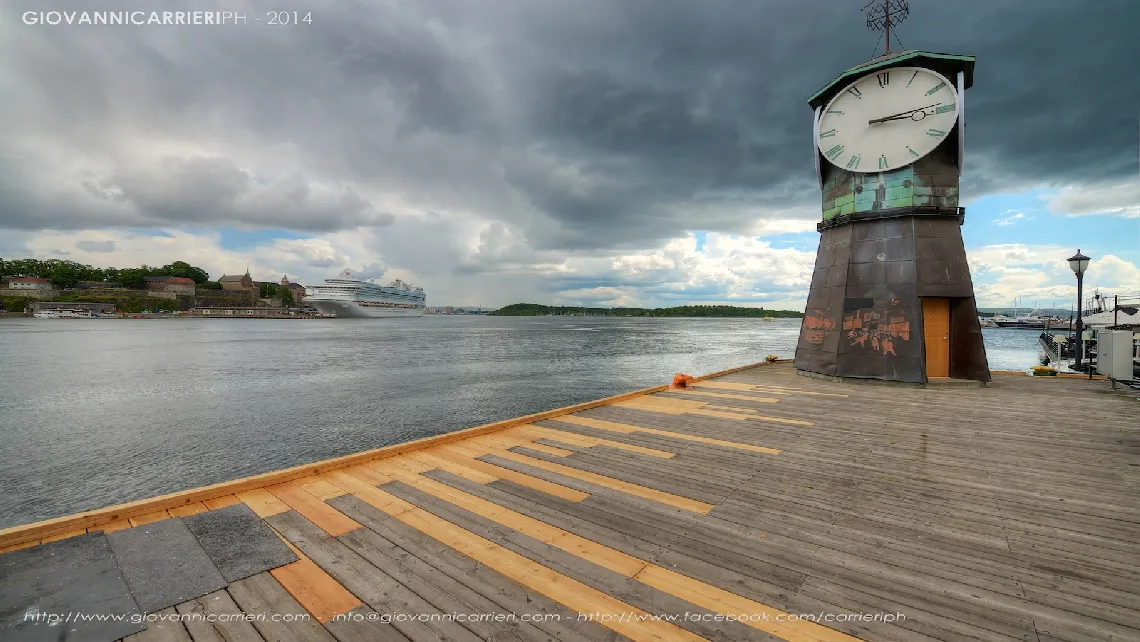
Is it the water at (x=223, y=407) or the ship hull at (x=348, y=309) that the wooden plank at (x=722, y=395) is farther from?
the ship hull at (x=348, y=309)

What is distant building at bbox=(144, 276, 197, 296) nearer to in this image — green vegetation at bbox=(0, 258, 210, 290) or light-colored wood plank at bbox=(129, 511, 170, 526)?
green vegetation at bbox=(0, 258, 210, 290)

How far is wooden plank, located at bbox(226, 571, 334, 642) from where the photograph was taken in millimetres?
2643

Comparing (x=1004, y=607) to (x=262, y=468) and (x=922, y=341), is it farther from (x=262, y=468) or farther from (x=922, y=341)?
(x=262, y=468)

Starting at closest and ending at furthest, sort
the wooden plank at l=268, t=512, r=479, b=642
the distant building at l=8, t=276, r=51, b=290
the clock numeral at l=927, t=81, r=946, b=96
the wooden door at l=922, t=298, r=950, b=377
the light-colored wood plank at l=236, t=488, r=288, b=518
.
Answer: the wooden plank at l=268, t=512, r=479, b=642 → the light-colored wood plank at l=236, t=488, r=288, b=518 → the clock numeral at l=927, t=81, r=946, b=96 → the wooden door at l=922, t=298, r=950, b=377 → the distant building at l=8, t=276, r=51, b=290

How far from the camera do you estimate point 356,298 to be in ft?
449

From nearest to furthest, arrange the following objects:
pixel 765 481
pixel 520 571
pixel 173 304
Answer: pixel 520 571, pixel 765 481, pixel 173 304

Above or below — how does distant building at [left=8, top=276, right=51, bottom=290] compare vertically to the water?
above

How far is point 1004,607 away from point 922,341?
32.2ft

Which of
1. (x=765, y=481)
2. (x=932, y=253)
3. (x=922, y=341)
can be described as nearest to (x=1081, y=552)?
(x=765, y=481)

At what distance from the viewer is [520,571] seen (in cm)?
331

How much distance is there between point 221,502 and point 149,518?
519 millimetres

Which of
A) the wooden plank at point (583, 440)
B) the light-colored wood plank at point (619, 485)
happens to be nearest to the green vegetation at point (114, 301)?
the wooden plank at point (583, 440)

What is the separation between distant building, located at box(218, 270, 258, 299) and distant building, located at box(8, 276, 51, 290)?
38.9m

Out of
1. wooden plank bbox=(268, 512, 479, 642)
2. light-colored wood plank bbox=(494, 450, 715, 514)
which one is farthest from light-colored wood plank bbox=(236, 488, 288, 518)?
light-colored wood plank bbox=(494, 450, 715, 514)
